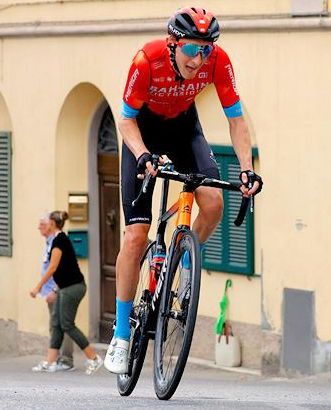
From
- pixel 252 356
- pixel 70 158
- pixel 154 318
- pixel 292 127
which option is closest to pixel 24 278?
pixel 70 158

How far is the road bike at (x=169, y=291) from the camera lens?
28.6 ft

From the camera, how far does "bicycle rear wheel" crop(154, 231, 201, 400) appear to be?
28.5ft

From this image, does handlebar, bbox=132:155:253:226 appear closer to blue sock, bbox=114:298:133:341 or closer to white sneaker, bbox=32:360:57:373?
blue sock, bbox=114:298:133:341

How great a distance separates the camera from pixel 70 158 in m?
19.7

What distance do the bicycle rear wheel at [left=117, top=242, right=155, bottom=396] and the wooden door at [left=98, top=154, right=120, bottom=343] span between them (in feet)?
32.1

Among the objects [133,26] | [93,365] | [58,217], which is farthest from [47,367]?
[133,26]

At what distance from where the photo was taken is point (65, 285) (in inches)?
687

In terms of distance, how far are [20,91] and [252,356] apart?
479 centimetres

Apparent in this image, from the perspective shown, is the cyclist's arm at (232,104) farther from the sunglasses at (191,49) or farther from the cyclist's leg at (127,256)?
the cyclist's leg at (127,256)

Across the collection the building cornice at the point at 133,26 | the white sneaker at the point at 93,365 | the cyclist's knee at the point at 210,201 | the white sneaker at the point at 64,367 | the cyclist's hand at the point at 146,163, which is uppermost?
the building cornice at the point at 133,26

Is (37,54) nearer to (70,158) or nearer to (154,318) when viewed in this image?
(70,158)

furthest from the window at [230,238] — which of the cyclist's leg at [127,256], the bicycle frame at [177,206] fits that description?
the bicycle frame at [177,206]

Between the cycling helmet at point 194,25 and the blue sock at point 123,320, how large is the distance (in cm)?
161

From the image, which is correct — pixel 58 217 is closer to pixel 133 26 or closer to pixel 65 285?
pixel 65 285
